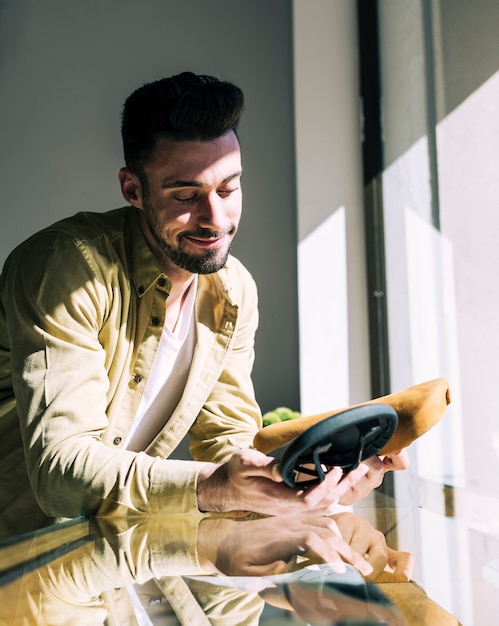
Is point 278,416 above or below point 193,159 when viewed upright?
below

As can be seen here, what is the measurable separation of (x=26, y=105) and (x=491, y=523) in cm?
275

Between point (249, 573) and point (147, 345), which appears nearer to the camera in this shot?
point (249, 573)

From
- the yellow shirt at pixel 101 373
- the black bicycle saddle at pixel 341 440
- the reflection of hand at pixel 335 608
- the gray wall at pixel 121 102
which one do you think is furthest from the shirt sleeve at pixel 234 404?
the gray wall at pixel 121 102

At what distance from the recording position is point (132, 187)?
1.32 m

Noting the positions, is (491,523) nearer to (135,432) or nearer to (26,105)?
(135,432)

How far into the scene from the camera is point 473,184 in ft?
6.99

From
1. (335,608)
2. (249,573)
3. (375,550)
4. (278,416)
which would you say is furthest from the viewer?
(278,416)

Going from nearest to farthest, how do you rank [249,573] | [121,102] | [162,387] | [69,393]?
[249,573] < [69,393] < [162,387] < [121,102]

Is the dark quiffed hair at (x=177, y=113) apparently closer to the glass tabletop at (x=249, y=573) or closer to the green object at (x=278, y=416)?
the glass tabletop at (x=249, y=573)

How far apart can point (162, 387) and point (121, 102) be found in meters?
2.47

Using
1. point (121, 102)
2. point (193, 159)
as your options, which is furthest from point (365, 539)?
point (121, 102)

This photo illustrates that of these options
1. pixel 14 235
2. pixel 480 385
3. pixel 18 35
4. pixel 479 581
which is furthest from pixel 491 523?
pixel 18 35

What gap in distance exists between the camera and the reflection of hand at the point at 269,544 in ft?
2.09

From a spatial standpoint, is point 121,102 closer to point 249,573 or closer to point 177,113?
point 177,113
